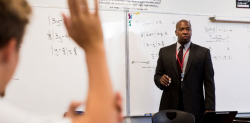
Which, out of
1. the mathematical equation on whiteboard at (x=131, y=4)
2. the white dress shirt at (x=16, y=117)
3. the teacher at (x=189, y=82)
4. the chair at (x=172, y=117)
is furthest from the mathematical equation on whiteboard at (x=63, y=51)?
the white dress shirt at (x=16, y=117)

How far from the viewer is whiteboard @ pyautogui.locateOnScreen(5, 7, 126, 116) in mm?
3021

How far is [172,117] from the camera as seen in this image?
2.36 meters

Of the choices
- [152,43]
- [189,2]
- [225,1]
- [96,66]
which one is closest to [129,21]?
[152,43]

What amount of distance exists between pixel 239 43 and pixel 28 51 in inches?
109

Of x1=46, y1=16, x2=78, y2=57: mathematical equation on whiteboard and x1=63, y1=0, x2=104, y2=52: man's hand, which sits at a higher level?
x1=63, y1=0, x2=104, y2=52: man's hand

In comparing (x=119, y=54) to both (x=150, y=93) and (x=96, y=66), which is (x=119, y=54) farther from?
(x=96, y=66)

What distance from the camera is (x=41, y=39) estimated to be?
10.2 ft

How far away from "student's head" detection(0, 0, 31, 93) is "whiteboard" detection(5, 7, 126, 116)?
271cm

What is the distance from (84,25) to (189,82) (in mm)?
2585

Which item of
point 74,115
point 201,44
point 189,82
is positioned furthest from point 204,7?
point 74,115

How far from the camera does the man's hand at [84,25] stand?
0.39 meters

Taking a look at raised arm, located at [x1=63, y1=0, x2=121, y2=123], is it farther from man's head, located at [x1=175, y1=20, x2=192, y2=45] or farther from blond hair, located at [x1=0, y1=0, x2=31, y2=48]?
man's head, located at [x1=175, y1=20, x2=192, y2=45]

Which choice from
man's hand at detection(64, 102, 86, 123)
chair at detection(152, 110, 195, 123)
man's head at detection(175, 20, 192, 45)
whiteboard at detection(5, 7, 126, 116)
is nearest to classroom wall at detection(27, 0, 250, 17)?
man's head at detection(175, 20, 192, 45)

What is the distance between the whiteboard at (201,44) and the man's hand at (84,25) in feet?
9.62
